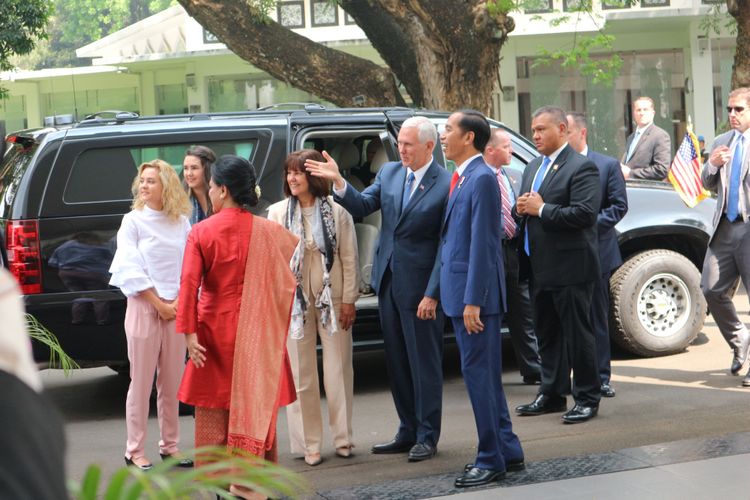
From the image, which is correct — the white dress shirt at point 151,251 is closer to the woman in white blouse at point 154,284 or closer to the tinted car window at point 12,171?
the woman in white blouse at point 154,284

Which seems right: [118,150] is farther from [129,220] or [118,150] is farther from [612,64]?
[612,64]

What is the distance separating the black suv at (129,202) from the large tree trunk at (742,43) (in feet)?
18.8

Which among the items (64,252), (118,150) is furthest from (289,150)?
(64,252)

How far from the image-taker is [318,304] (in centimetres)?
667

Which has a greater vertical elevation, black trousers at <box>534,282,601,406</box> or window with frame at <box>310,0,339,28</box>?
window with frame at <box>310,0,339,28</box>

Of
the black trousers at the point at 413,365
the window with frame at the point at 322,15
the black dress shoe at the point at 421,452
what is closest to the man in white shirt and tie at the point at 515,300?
the black trousers at the point at 413,365

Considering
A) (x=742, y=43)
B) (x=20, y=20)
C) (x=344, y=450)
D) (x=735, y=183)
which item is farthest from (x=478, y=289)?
(x=20, y=20)

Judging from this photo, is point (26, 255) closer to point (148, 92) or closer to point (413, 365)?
point (413, 365)

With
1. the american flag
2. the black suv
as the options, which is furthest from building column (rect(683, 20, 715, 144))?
the black suv

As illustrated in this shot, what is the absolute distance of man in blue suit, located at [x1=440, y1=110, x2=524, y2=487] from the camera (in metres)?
5.87

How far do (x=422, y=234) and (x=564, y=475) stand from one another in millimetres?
1536

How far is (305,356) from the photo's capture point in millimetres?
6723

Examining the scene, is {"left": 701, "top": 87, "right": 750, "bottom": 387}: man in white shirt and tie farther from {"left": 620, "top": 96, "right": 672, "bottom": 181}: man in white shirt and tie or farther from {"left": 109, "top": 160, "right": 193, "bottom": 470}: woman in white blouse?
{"left": 109, "top": 160, "right": 193, "bottom": 470}: woman in white blouse

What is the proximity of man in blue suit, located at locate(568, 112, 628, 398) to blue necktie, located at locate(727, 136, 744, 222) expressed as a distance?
2.80ft
